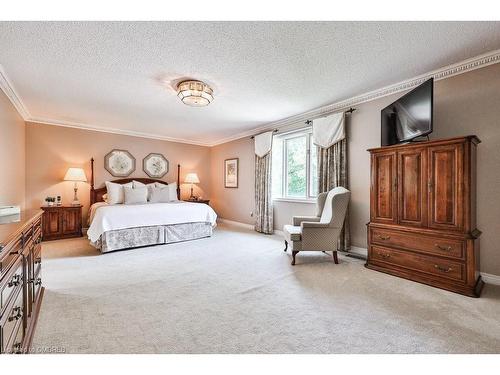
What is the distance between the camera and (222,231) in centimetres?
575

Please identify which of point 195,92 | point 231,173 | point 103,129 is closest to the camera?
point 195,92

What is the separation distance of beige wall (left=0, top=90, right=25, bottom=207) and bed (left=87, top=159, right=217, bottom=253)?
1226mm

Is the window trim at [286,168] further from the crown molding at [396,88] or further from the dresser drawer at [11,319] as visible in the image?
the dresser drawer at [11,319]

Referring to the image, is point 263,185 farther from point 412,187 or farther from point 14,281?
point 14,281

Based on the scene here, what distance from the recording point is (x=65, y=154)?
5.32 m

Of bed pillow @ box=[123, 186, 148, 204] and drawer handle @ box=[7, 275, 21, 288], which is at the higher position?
bed pillow @ box=[123, 186, 148, 204]

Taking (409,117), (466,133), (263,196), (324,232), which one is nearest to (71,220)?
(263,196)

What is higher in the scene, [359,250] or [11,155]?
[11,155]

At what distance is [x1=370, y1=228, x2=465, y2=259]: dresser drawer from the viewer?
97.2 inches

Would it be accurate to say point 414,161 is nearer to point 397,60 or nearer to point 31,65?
point 397,60

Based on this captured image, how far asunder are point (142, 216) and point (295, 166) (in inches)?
128

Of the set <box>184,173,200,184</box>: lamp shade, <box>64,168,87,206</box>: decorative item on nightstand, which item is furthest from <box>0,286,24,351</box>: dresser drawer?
<box>184,173,200,184</box>: lamp shade

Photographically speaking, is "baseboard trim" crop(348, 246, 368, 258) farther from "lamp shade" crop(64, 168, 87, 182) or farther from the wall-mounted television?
"lamp shade" crop(64, 168, 87, 182)

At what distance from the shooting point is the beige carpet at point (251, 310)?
1625 millimetres
